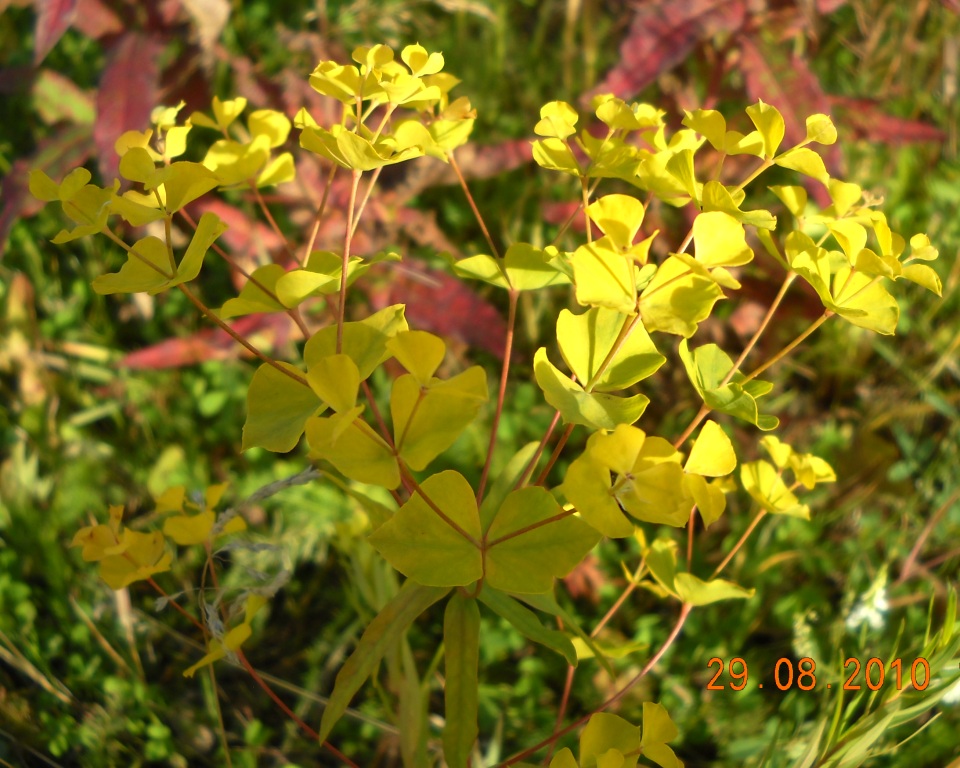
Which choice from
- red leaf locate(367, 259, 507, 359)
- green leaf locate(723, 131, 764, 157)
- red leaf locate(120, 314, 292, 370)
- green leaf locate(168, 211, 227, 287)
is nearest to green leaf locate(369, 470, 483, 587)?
green leaf locate(168, 211, 227, 287)

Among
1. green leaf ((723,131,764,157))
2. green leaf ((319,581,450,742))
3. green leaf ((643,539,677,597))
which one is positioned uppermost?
green leaf ((723,131,764,157))

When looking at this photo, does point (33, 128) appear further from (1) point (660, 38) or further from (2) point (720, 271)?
(2) point (720, 271)

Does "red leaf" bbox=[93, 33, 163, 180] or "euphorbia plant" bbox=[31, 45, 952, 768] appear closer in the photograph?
"euphorbia plant" bbox=[31, 45, 952, 768]

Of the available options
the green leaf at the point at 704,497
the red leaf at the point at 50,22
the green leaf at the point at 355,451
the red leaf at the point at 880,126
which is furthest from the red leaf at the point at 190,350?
the red leaf at the point at 880,126

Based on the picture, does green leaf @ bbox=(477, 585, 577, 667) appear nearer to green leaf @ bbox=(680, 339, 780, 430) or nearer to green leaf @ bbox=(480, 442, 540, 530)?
green leaf @ bbox=(480, 442, 540, 530)

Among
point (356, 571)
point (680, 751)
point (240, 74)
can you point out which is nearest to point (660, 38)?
point (240, 74)

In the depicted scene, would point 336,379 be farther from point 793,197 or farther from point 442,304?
point 442,304
